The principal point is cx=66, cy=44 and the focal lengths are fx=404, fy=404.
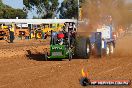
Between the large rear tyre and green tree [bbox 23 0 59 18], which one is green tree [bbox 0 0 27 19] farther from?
the large rear tyre

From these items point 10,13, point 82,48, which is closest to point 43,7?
point 10,13

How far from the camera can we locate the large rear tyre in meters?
20.8

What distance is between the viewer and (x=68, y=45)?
2056 cm

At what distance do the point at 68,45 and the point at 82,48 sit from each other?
2.93 ft

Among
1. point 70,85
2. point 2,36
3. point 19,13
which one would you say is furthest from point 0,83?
point 19,13

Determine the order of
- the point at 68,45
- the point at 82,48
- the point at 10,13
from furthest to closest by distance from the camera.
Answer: the point at 10,13 < the point at 82,48 < the point at 68,45

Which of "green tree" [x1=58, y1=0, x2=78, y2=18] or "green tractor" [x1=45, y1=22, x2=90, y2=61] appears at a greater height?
"green tree" [x1=58, y1=0, x2=78, y2=18]

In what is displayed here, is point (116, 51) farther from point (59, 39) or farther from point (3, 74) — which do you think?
point (3, 74)

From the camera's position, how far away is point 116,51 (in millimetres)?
24188

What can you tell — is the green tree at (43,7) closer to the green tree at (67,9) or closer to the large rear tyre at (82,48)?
the green tree at (67,9)

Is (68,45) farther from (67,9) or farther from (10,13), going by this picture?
(10,13)

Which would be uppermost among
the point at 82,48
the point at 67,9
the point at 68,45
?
the point at 67,9

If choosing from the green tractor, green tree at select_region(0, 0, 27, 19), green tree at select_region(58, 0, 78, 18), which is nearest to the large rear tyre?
the green tractor

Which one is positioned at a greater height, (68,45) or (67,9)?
(67,9)
